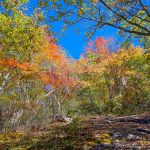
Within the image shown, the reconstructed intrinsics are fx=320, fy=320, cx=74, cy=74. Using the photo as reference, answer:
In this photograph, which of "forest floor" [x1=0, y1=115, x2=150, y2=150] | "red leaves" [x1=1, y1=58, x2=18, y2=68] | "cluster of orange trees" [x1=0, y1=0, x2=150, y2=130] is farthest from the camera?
"red leaves" [x1=1, y1=58, x2=18, y2=68]

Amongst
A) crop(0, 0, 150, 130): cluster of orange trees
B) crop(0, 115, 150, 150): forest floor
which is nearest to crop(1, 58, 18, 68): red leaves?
crop(0, 0, 150, 130): cluster of orange trees

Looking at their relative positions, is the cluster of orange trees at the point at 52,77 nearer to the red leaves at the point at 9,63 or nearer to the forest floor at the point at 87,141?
the red leaves at the point at 9,63

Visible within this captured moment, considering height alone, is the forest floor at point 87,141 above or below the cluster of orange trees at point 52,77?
below

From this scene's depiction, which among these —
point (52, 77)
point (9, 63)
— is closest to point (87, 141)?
point (9, 63)

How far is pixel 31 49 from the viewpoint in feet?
62.4

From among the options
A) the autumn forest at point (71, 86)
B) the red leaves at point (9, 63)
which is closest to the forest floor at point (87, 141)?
the autumn forest at point (71, 86)

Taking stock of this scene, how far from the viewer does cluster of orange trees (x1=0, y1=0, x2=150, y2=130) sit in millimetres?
15596

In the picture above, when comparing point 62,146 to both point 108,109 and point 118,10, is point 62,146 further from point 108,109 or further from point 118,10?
point 108,109

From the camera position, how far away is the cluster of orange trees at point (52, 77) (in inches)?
614

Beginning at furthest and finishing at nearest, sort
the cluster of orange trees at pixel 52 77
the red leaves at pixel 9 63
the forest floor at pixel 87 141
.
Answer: the red leaves at pixel 9 63 → the cluster of orange trees at pixel 52 77 → the forest floor at pixel 87 141

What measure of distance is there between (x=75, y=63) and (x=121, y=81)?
366 inches

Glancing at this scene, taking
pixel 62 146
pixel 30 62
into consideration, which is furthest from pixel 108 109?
pixel 62 146

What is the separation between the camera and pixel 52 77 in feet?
112

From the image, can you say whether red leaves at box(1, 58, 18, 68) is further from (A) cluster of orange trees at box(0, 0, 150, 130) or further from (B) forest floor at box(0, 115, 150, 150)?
(B) forest floor at box(0, 115, 150, 150)
